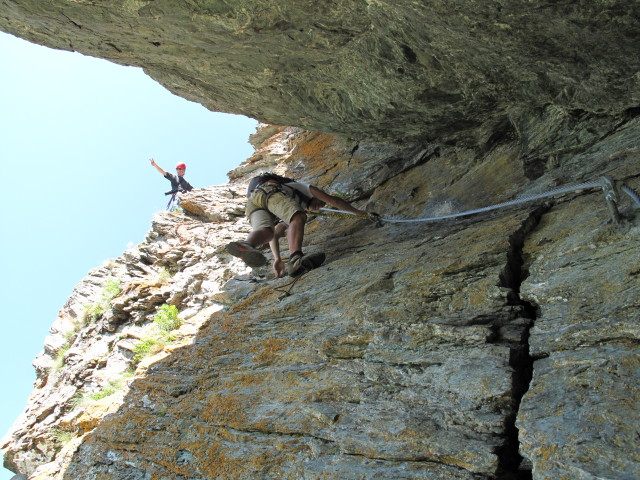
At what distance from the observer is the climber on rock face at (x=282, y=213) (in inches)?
294

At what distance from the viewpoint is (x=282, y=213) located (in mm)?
7910

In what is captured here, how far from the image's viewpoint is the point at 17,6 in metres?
5.91

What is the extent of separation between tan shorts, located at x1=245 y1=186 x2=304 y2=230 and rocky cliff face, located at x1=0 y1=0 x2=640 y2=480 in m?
1.00

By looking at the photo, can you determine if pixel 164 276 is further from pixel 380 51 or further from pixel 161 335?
pixel 380 51

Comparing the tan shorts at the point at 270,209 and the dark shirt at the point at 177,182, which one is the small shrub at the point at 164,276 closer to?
the tan shorts at the point at 270,209

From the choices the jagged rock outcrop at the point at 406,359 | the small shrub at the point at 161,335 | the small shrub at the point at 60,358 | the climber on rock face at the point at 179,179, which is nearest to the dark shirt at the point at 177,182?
the climber on rock face at the point at 179,179

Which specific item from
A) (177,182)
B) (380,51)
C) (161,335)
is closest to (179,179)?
(177,182)

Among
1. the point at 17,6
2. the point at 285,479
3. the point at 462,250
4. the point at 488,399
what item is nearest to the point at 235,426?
the point at 285,479

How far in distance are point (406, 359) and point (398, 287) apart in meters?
1.20

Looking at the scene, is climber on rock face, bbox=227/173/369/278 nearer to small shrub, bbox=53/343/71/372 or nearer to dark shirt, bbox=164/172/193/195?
small shrub, bbox=53/343/71/372

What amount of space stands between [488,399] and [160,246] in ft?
32.6

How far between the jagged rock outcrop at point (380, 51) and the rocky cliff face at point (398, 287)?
34 mm

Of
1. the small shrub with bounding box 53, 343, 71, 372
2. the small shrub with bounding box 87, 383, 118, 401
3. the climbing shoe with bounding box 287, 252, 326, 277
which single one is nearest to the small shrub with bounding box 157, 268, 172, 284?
the small shrub with bounding box 53, 343, 71, 372

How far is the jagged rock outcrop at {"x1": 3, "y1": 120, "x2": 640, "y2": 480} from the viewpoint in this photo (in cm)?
337
